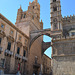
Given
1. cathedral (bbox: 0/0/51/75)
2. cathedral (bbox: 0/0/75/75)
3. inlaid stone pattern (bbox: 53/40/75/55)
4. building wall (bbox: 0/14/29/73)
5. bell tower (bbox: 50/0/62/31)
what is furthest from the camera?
bell tower (bbox: 50/0/62/31)

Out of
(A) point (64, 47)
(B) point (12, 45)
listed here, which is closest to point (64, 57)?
(A) point (64, 47)

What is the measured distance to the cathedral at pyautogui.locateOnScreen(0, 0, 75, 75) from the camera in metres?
19.8

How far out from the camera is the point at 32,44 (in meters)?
31.8

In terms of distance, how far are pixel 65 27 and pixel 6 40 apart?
16.8 meters

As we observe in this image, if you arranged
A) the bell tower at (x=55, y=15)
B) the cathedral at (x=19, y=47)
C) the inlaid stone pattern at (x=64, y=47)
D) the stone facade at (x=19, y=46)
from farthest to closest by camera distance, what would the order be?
the bell tower at (x=55, y=15), the stone facade at (x=19, y=46), the cathedral at (x=19, y=47), the inlaid stone pattern at (x=64, y=47)

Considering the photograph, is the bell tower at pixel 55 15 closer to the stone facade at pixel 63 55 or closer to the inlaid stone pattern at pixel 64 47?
the stone facade at pixel 63 55

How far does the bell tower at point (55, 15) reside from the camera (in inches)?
1062

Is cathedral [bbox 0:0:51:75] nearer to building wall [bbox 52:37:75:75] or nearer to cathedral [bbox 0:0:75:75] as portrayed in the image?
cathedral [bbox 0:0:75:75]

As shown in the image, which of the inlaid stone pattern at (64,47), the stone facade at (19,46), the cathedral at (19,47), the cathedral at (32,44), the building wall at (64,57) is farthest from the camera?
the stone facade at (19,46)

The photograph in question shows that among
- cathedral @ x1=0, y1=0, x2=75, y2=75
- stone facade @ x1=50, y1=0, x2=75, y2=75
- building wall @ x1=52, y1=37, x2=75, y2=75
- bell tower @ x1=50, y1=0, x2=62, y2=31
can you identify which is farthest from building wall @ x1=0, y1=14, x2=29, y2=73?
bell tower @ x1=50, y1=0, x2=62, y2=31

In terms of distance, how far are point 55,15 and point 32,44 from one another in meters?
10.7

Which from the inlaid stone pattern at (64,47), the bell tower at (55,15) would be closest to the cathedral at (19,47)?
the bell tower at (55,15)

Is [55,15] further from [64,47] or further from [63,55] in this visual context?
[63,55]

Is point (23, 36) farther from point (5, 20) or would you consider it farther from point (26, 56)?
point (5, 20)
